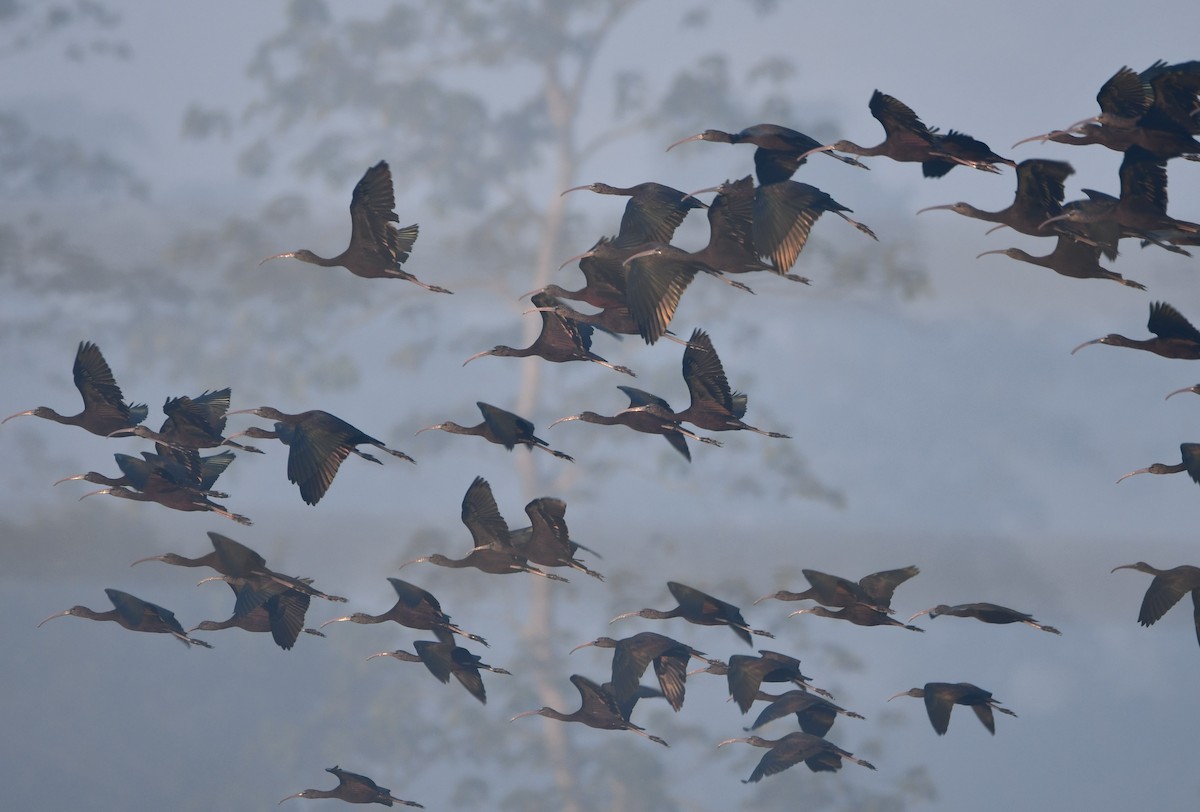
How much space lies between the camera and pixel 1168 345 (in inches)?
216

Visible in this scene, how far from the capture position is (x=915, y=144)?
208 inches

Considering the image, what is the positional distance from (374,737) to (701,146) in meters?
11.5

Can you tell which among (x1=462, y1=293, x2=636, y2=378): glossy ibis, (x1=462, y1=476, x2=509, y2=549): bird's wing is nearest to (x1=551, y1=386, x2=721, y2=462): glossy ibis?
(x1=462, y1=293, x2=636, y2=378): glossy ibis

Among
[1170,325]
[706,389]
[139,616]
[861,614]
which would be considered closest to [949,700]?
[861,614]

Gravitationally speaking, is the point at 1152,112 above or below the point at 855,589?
above

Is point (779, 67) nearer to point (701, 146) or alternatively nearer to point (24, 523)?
point (701, 146)

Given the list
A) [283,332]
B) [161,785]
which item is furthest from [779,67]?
[161,785]

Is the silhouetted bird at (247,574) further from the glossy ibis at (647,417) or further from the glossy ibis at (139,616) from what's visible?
the glossy ibis at (647,417)

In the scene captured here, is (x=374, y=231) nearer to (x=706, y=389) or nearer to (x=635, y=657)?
(x=706, y=389)

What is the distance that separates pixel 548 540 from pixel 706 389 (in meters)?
1.00

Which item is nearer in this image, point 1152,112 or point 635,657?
point 1152,112

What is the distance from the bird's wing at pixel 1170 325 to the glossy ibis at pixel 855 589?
58.5 inches

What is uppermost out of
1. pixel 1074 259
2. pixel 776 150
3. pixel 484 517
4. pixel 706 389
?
pixel 776 150

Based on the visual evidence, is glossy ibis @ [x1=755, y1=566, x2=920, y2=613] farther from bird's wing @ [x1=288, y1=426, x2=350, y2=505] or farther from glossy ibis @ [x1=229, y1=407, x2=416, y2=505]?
bird's wing @ [x1=288, y1=426, x2=350, y2=505]
